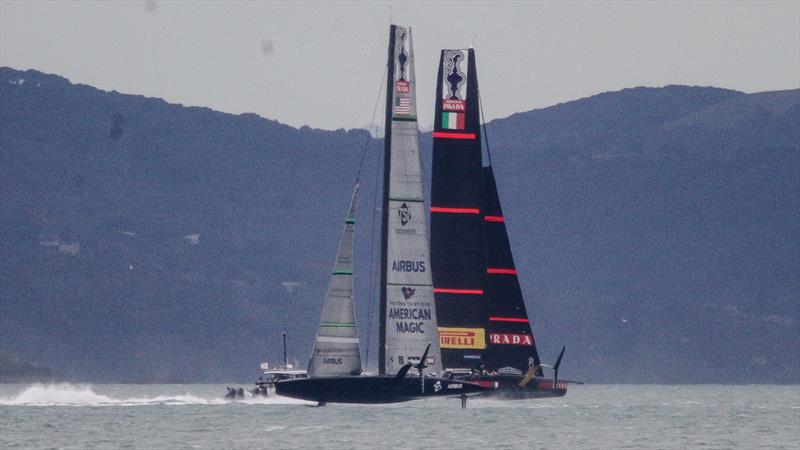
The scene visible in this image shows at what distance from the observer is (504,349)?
83.1 meters

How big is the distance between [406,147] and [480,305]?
10.4m

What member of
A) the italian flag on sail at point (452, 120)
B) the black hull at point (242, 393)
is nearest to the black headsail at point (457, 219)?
the italian flag on sail at point (452, 120)

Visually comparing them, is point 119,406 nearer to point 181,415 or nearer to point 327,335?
point 181,415

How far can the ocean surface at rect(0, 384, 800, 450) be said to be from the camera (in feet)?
199

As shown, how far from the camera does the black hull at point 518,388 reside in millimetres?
80100

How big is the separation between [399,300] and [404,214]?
2897mm

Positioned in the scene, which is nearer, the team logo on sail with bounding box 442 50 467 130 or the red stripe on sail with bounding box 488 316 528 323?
the team logo on sail with bounding box 442 50 467 130

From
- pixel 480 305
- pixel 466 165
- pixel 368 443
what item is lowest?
pixel 368 443

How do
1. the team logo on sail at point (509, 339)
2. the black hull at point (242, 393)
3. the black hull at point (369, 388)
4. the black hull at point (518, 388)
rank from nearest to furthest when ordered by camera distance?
the black hull at point (369, 388) < the black hull at point (518, 388) < the team logo on sail at point (509, 339) < the black hull at point (242, 393)

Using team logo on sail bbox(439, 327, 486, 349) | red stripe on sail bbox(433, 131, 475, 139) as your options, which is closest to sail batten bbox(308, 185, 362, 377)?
team logo on sail bbox(439, 327, 486, 349)

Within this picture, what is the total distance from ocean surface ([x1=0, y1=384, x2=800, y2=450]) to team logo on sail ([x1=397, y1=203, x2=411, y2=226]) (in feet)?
22.8

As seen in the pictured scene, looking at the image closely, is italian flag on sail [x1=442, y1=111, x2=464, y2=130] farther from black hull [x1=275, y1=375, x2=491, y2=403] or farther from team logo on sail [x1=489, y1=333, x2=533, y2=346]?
team logo on sail [x1=489, y1=333, x2=533, y2=346]

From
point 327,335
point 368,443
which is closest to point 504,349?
point 327,335

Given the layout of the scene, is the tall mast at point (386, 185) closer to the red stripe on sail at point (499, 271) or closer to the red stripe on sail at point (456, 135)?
the red stripe on sail at point (456, 135)
